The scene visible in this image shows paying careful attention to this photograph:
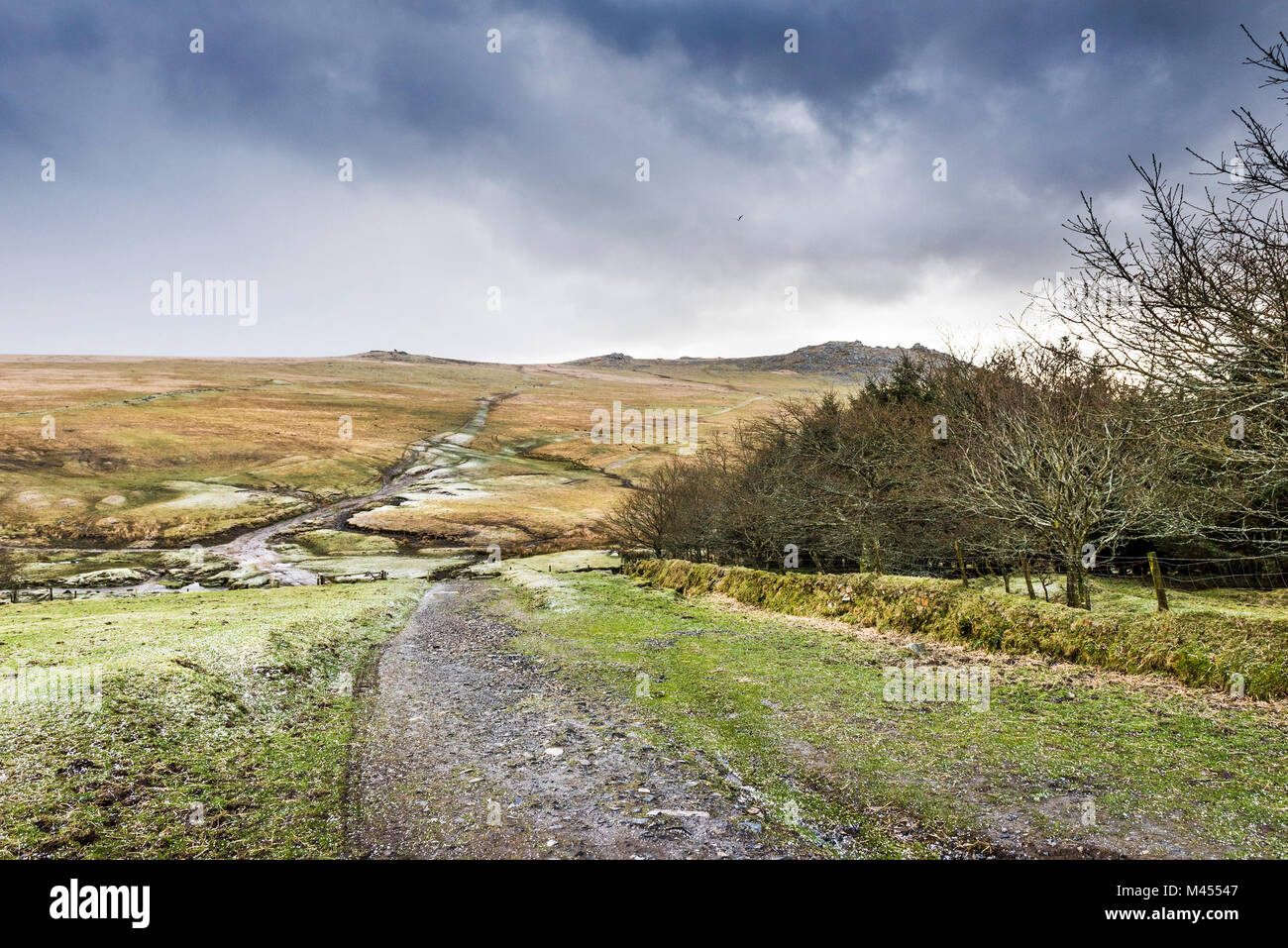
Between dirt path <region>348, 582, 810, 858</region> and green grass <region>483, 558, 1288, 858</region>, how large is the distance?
103cm

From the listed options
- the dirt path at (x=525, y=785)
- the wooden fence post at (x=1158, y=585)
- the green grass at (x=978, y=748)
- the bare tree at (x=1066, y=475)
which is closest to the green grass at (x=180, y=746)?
the dirt path at (x=525, y=785)

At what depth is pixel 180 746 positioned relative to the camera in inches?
482

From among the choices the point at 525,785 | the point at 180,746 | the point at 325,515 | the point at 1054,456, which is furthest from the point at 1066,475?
the point at 325,515

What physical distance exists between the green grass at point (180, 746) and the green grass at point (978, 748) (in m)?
6.82

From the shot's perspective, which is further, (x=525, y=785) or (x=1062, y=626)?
(x=1062, y=626)

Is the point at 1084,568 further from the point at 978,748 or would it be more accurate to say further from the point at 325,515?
the point at 325,515

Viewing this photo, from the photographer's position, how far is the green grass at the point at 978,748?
8.62 metres

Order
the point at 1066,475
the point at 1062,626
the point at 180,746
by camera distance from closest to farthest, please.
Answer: the point at 180,746 < the point at 1062,626 < the point at 1066,475

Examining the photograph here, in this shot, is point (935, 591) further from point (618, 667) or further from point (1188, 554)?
point (1188, 554)

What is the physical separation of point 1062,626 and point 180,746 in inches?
→ 820
